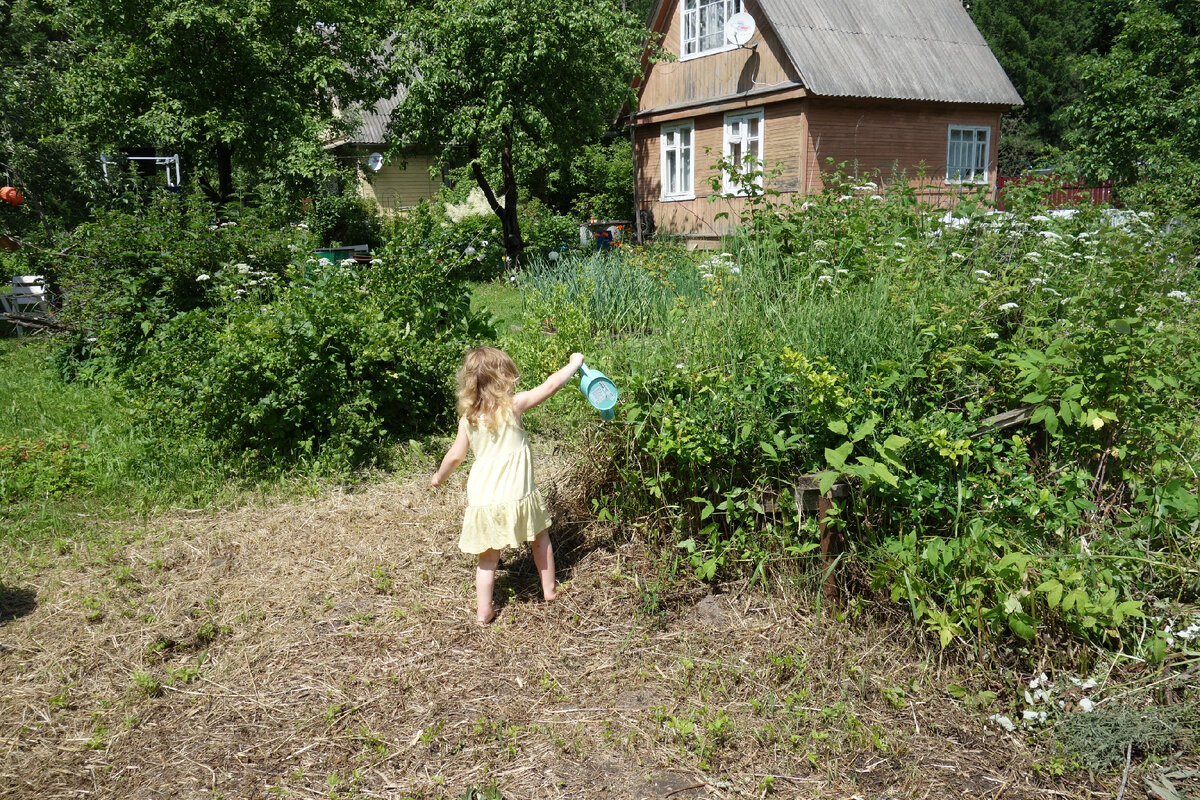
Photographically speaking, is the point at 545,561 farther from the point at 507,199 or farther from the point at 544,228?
the point at 544,228

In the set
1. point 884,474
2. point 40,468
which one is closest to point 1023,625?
point 884,474

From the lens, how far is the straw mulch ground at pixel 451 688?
2760 millimetres

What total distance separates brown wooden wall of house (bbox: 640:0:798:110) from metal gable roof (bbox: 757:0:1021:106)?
1.51ft

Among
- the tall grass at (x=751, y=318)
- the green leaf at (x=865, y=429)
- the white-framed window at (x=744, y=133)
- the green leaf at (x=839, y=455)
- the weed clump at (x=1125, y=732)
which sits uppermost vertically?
the white-framed window at (x=744, y=133)

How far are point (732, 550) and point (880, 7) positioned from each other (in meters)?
17.2

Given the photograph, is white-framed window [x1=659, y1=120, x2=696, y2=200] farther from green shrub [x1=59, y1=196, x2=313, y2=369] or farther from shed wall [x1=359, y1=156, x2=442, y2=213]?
green shrub [x1=59, y1=196, x2=313, y2=369]

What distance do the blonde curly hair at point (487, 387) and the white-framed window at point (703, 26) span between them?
1510 centimetres

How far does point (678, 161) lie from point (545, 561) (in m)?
16.8

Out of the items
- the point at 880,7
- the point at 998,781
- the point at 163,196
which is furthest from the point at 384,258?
the point at 880,7

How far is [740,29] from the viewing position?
16.0 metres

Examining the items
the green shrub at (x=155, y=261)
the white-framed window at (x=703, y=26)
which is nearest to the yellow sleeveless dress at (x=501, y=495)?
the green shrub at (x=155, y=261)

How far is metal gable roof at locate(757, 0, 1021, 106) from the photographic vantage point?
51.3ft

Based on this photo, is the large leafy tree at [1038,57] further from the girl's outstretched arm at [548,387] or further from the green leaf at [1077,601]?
the green leaf at [1077,601]

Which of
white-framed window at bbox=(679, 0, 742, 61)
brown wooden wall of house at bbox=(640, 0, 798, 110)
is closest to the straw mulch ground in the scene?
brown wooden wall of house at bbox=(640, 0, 798, 110)
